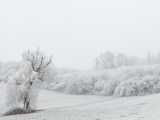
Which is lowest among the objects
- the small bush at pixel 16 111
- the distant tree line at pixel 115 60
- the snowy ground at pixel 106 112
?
the small bush at pixel 16 111

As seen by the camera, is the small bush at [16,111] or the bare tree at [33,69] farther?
the bare tree at [33,69]

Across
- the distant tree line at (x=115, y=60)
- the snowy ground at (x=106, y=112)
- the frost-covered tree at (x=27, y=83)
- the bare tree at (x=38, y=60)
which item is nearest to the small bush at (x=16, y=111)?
the frost-covered tree at (x=27, y=83)

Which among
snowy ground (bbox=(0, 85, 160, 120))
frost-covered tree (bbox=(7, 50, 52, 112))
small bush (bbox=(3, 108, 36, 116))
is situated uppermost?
frost-covered tree (bbox=(7, 50, 52, 112))

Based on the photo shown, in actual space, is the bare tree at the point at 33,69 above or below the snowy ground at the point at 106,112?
above

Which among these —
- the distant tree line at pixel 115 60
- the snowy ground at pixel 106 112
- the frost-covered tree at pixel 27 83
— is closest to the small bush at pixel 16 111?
the frost-covered tree at pixel 27 83

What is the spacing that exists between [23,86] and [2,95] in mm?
1503

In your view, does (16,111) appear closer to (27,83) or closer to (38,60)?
(27,83)

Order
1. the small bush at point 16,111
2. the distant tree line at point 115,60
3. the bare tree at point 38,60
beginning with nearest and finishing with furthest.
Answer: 1. the small bush at point 16,111
2. the bare tree at point 38,60
3. the distant tree line at point 115,60

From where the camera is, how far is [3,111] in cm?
1524

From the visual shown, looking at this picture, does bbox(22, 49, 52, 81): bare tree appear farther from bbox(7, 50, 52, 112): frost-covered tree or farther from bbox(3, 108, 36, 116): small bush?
bbox(3, 108, 36, 116): small bush

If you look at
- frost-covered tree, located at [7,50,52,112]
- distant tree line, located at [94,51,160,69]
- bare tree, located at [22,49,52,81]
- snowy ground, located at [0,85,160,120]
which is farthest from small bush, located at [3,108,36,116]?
distant tree line, located at [94,51,160,69]

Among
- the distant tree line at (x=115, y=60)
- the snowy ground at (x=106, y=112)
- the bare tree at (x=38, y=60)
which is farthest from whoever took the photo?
the distant tree line at (x=115, y=60)

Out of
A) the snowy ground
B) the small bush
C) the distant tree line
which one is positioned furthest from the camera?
the distant tree line

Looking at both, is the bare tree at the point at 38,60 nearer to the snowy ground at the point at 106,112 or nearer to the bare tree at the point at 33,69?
the bare tree at the point at 33,69
